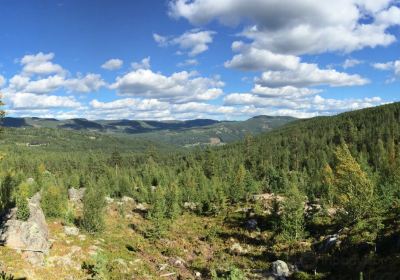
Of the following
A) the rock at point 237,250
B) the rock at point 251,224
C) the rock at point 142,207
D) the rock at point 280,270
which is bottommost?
the rock at point 142,207

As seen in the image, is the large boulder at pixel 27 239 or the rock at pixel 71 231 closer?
the large boulder at pixel 27 239

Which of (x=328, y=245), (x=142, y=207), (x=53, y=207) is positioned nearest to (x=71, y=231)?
(x=53, y=207)

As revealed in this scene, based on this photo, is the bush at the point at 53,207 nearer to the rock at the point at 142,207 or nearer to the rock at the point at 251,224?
the rock at the point at 142,207

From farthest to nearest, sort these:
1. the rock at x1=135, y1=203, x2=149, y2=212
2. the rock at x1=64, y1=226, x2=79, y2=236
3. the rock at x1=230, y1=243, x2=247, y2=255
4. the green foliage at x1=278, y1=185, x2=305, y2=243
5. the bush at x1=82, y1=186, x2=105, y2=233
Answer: the rock at x1=135, y1=203, x2=149, y2=212 < the green foliage at x1=278, y1=185, x2=305, y2=243 < the bush at x1=82, y1=186, x2=105, y2=233 < the rock at x1=230, y1=243, x2=247, y2=255 < the rock at x1=64, y1=226, x2=79, y2=236

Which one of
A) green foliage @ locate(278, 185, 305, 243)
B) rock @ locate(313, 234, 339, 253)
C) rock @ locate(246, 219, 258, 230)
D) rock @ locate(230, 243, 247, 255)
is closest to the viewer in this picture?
rock @ locate(313, 234, 339, 253)

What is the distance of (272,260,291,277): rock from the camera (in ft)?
150

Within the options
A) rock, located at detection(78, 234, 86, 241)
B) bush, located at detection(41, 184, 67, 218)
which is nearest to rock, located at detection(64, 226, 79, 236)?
rock, located at detection(78, 234, 86, 241)

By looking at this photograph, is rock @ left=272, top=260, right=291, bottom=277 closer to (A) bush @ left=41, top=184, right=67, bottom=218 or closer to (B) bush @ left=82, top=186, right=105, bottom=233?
(B) bush @ left=82, top=186, right=105, bottom=233

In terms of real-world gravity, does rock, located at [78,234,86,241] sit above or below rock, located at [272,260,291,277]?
above

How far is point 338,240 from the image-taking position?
165 ft

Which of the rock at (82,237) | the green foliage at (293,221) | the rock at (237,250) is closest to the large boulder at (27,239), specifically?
the rock at (82,237)

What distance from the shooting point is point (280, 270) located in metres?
46.1

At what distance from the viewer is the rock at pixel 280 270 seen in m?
45.8

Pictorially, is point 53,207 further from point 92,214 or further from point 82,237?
point 82,237
